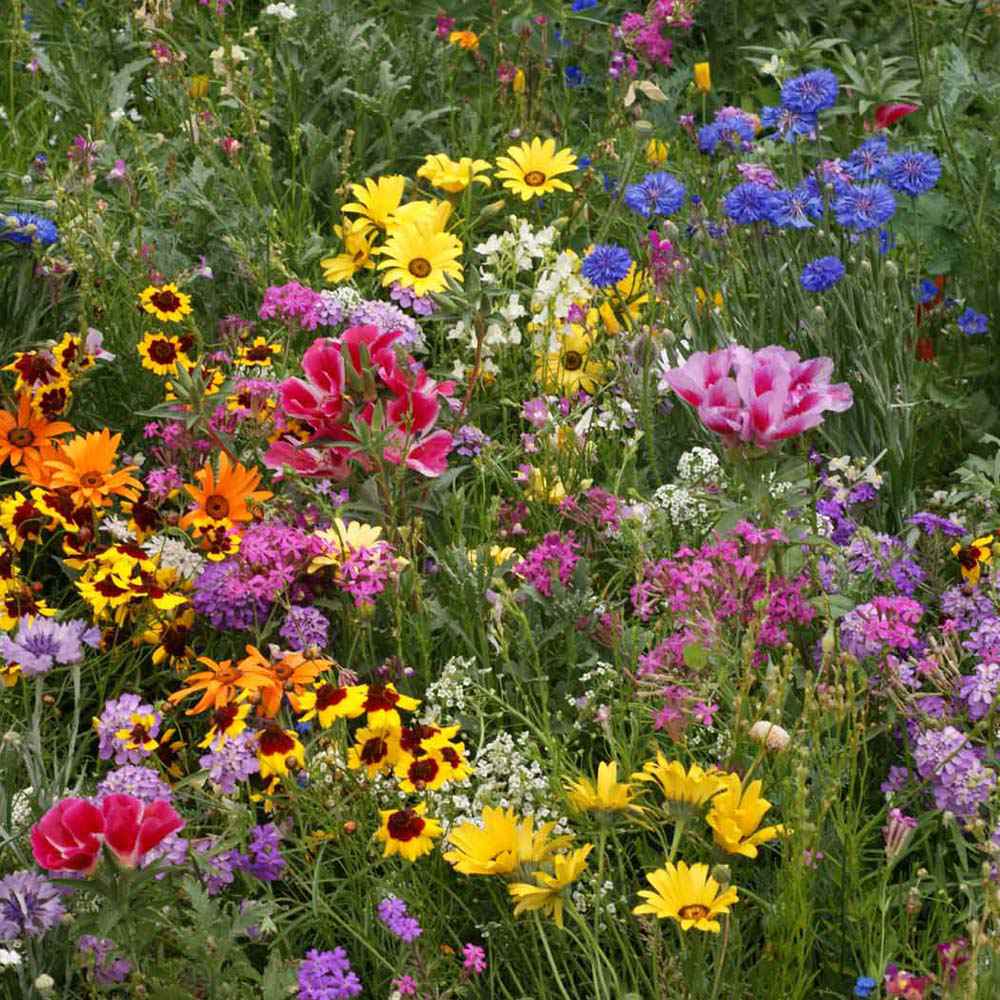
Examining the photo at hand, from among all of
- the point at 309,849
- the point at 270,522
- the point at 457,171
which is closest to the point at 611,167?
the point at 457,171

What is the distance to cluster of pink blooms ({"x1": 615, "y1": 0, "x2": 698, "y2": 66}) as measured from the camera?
3.90 m

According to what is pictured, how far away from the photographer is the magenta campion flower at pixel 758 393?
2.04 meters

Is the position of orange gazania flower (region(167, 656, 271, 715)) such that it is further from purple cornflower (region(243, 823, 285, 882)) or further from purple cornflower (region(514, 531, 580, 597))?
purple cornflower (region(514, 531, 580, 597))

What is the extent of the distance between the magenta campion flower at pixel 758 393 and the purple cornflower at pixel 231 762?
733 mm

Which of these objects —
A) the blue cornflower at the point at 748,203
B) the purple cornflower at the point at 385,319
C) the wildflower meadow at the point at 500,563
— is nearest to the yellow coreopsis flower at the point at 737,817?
the wildflower meadow at the point at 500,563

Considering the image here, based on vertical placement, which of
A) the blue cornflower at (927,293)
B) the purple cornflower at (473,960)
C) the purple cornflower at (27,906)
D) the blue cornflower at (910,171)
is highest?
the blue cornflower at (910,171)

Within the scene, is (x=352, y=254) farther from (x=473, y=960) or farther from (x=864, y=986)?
(x=864, y=986)

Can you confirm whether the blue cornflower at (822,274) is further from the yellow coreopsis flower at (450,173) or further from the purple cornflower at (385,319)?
the yellow coreopsis flower at (450,173)

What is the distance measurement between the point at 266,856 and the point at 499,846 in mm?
369

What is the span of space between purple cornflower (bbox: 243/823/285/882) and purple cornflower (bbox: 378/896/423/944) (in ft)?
0.56

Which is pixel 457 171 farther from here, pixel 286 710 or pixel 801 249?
pixel 286 710

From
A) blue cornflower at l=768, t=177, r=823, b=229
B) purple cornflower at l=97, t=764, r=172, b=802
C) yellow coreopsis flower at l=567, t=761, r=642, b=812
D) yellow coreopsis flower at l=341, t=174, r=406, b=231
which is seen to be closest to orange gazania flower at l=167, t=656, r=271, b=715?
purple cornflower at l=97, t=764, r=172, b=802

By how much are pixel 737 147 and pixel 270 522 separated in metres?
1.34

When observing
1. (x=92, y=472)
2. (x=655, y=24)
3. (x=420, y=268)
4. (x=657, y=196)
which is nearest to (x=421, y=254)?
(x=420, y=268)
